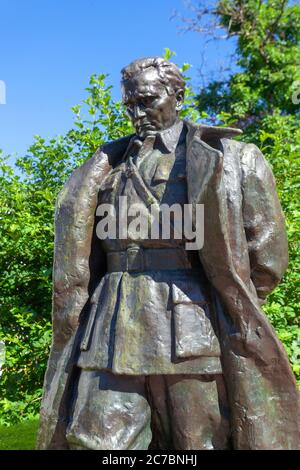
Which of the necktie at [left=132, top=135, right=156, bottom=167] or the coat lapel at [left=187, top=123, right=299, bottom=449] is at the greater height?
the necktie at [left=132, top=135, right=156, bottom=167]

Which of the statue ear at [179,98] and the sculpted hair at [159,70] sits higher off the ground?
the sculpted hair at [159,70]

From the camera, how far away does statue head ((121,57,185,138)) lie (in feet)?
9.46

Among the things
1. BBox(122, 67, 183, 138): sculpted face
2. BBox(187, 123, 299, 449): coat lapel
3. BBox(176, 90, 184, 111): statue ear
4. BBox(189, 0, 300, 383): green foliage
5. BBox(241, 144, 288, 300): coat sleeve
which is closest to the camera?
BBox(187, 123, 299, 449): coat lapel

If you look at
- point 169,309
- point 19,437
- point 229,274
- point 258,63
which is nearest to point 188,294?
point 169,309

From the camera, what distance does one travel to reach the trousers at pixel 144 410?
255 cm

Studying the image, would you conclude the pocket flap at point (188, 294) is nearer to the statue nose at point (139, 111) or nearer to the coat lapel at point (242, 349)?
the coat lapel at point (242, 349)

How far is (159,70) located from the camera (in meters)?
2.92

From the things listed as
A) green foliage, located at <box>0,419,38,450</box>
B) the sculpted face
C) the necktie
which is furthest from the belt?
green foliage, located at <box>0,419,38,450</box>

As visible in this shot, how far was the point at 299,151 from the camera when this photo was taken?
18.8 feet

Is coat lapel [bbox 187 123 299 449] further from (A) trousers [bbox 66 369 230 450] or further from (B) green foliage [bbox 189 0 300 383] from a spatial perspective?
(B) green foliage [bbox 189 0 300 383]

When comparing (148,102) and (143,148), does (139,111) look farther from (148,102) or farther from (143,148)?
(143,148)

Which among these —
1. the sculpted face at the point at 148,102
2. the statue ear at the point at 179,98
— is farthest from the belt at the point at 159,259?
the statue ear at the point at 179,98
